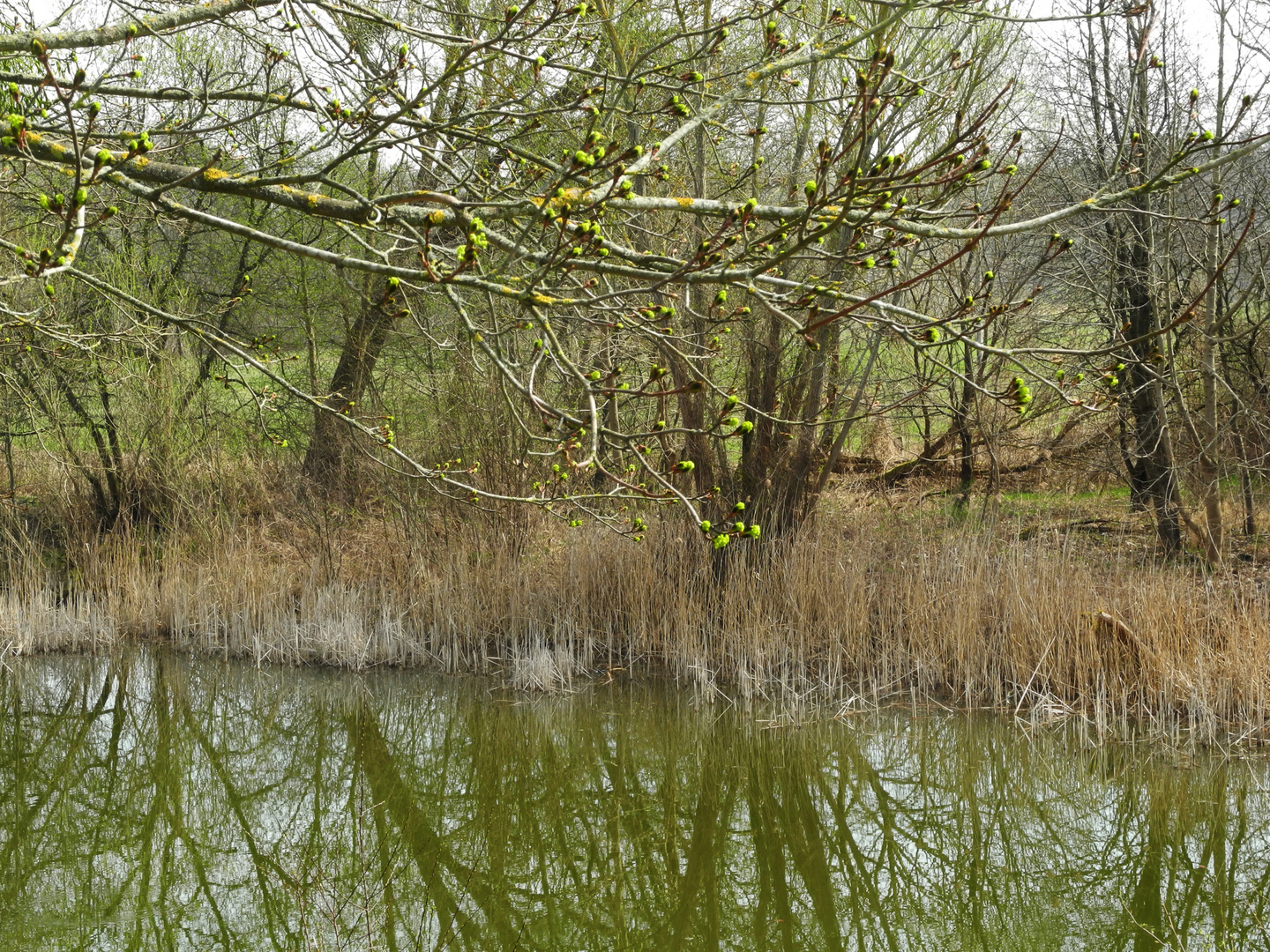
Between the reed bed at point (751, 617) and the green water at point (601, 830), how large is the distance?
0.42 metres

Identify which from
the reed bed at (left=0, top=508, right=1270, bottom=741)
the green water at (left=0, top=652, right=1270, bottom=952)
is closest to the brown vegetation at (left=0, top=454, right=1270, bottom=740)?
the reed bed at (left=0, top=508, right=1270, bottom=741)

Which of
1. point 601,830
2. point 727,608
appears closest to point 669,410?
point 727,608

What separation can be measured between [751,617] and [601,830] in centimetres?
244

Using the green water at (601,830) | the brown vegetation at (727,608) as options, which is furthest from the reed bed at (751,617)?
the green water at (601,830)

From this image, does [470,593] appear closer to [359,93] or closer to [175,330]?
[175,330]

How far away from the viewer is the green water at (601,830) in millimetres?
4582

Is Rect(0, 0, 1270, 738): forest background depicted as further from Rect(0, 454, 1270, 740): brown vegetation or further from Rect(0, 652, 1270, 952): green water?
Rect(0, 652, 1270, 952): green water

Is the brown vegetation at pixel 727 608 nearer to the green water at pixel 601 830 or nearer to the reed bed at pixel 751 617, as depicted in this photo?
the reed bed at pixel 751 617

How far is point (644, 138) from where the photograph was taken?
7832mm

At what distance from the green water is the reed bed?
42 centimetres

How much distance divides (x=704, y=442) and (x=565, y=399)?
4.45ft

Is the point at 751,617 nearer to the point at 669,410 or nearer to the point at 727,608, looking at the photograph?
the point at 727,608

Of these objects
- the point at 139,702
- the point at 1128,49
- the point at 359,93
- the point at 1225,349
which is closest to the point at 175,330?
the point at 359,93

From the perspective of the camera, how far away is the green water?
4.58 meters
